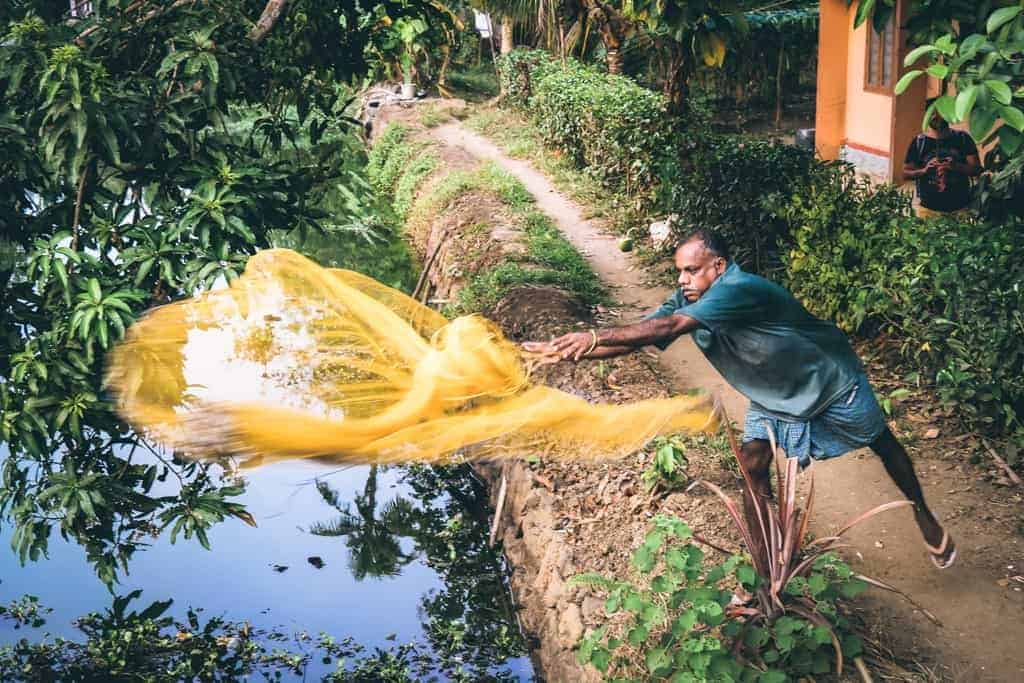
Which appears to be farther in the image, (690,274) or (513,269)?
(513,269)

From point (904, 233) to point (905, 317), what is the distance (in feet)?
1.86

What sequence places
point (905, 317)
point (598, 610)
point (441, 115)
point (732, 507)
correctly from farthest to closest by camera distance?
point (441, 115)
point (905, 317)
point (598, 610)
point (732, 507)

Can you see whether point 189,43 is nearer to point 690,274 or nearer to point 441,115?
point 690,274

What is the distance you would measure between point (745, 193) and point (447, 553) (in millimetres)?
4258

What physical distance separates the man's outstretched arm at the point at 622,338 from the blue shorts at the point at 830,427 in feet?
2.52

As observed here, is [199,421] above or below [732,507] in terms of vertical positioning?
above

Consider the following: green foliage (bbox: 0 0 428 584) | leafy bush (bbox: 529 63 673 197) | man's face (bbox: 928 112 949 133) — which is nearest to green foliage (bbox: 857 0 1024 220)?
green foliage (bbox: 0 0 428 584)

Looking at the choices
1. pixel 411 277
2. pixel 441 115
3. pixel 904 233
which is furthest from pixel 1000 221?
pixel 441 115

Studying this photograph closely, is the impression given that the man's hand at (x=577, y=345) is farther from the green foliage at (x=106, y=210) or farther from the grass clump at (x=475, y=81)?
the grass clump at (x=475, y=81)

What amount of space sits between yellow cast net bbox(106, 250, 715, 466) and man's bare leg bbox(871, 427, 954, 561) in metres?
1.17

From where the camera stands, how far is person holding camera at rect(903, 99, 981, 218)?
911cm

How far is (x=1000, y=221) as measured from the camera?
22.3ft

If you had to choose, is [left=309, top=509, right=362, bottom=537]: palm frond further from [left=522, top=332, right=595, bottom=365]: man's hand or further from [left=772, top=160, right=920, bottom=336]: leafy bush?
[left=522, top=332, right=595, bottom=365]: man's hand

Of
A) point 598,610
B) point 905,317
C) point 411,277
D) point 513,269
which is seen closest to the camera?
point 598,610
